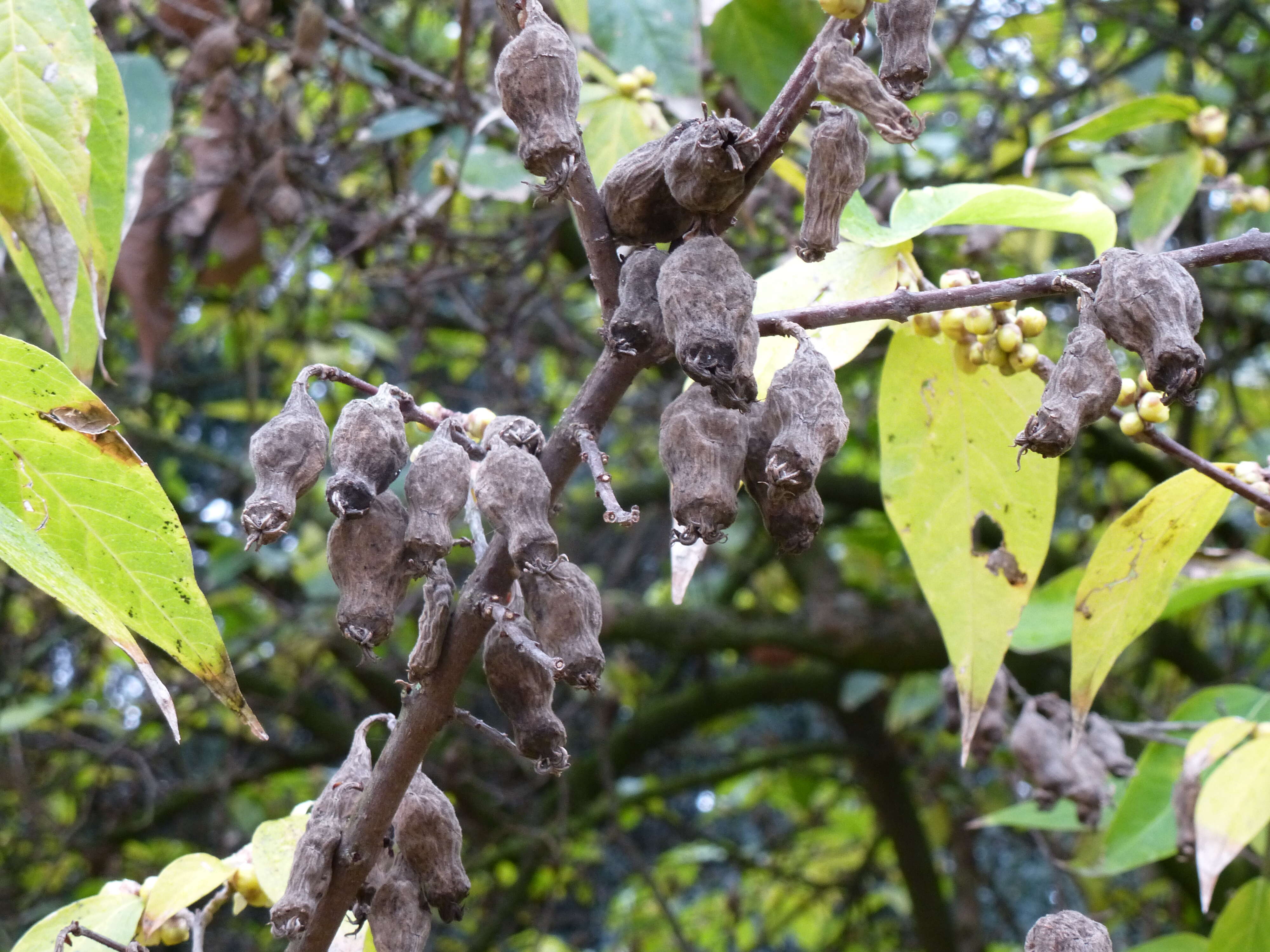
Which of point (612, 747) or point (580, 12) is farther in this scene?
point (612, 747)

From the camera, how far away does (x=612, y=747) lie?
2.83 metres

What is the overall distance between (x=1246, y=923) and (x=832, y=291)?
777 mm

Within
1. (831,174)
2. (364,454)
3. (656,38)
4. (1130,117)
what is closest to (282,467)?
(364,454)

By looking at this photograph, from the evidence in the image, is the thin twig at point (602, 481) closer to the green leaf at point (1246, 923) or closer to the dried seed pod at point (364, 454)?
the dried seed pod at point (364, 454)

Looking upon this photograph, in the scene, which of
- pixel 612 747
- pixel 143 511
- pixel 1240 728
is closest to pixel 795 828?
pixel 612 747

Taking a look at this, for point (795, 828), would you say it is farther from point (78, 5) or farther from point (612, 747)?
point (78, 5)

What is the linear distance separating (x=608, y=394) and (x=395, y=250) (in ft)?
7.44

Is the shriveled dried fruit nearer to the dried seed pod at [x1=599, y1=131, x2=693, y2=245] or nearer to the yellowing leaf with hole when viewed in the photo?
the dried seed pod at [x1=599, y1=131, x2=693, y2=245]

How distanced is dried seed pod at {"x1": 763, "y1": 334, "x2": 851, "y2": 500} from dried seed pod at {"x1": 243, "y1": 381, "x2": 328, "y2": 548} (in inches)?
8.3

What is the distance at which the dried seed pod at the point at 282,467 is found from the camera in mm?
551

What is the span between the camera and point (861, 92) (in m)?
0.53

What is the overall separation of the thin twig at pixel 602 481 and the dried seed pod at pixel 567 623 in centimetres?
4

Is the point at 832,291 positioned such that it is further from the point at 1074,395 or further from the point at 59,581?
the point at 59,581

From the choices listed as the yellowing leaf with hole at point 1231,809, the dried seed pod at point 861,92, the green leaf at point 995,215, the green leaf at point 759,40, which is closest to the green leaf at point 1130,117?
the green leaf at point 759,40
